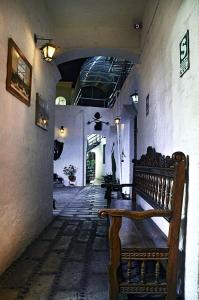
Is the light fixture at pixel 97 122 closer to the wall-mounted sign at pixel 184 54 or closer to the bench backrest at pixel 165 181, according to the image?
the bench backrest at pixel 165 181

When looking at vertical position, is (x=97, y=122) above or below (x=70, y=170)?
above

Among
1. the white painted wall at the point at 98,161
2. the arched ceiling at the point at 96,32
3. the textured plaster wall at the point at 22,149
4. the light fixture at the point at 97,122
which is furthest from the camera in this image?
the white painted wall at the point at 98,161

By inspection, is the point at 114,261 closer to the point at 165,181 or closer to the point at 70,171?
the point at 165,181

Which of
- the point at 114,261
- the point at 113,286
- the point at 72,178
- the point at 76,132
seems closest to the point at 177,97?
the point at 114,261

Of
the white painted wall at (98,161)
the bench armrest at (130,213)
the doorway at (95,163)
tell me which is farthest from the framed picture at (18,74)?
the white painted wall at (98,161)

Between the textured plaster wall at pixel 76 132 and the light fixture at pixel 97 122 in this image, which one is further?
the light fixture at pixel 97 122

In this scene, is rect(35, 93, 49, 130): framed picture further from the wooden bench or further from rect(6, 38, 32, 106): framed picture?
the wooden bench

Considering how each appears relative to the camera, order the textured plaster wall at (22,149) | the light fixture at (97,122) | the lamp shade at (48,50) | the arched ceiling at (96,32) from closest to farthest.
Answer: the textured plaster wall at (22,149), the lamp shade at (48,50), the arched ceiling at (96,32), the light fixture at (97,122)

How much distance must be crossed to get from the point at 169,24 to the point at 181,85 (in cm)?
83

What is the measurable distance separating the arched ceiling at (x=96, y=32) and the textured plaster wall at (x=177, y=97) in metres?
1.07

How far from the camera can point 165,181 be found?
7.90 feet

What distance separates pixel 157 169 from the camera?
2717mm

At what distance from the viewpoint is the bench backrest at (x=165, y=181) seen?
6.50 feet

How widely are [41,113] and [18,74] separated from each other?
120 centimetres
